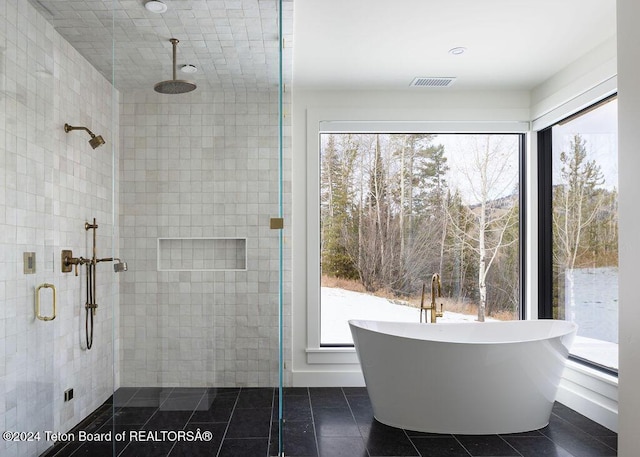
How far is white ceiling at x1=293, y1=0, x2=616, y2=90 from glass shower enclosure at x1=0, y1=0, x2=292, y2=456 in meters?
0.85

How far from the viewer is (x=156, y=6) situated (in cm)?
214

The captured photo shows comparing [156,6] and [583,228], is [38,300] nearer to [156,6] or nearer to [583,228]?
[156,6]

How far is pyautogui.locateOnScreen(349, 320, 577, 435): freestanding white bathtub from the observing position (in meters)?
3.00

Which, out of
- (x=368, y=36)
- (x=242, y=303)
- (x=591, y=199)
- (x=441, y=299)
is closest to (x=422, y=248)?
(x=441, y=299)

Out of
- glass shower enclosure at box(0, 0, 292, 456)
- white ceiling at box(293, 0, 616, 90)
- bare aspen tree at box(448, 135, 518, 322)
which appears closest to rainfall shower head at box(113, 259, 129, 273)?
glass shower enclosure at box(0, 0, 292, 456)

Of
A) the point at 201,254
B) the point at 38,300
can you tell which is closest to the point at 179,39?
the point at 201,254

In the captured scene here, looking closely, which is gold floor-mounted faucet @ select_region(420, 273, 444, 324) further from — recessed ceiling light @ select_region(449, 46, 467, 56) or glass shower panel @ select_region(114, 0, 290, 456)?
glass shower panel @ select_region(114, 0, 290, 456)

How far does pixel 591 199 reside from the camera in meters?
3.62

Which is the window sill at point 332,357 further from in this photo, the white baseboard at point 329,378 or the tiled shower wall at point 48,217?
the tiled shower wall at point 48,217

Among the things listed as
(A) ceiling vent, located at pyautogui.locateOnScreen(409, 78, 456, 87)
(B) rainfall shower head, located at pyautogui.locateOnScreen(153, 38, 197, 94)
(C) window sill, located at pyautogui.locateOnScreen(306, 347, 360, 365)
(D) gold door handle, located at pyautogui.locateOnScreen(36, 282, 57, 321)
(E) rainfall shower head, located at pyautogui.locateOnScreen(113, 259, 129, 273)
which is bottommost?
(C) window sill, located at pyautogui.locateOnScreen(306, 347, 360, 365)

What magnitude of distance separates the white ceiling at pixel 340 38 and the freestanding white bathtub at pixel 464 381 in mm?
1842

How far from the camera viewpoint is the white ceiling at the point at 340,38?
85.7 inches

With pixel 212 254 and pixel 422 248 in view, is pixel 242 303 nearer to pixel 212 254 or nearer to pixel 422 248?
pixel 212 254

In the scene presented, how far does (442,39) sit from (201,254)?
227 cm
